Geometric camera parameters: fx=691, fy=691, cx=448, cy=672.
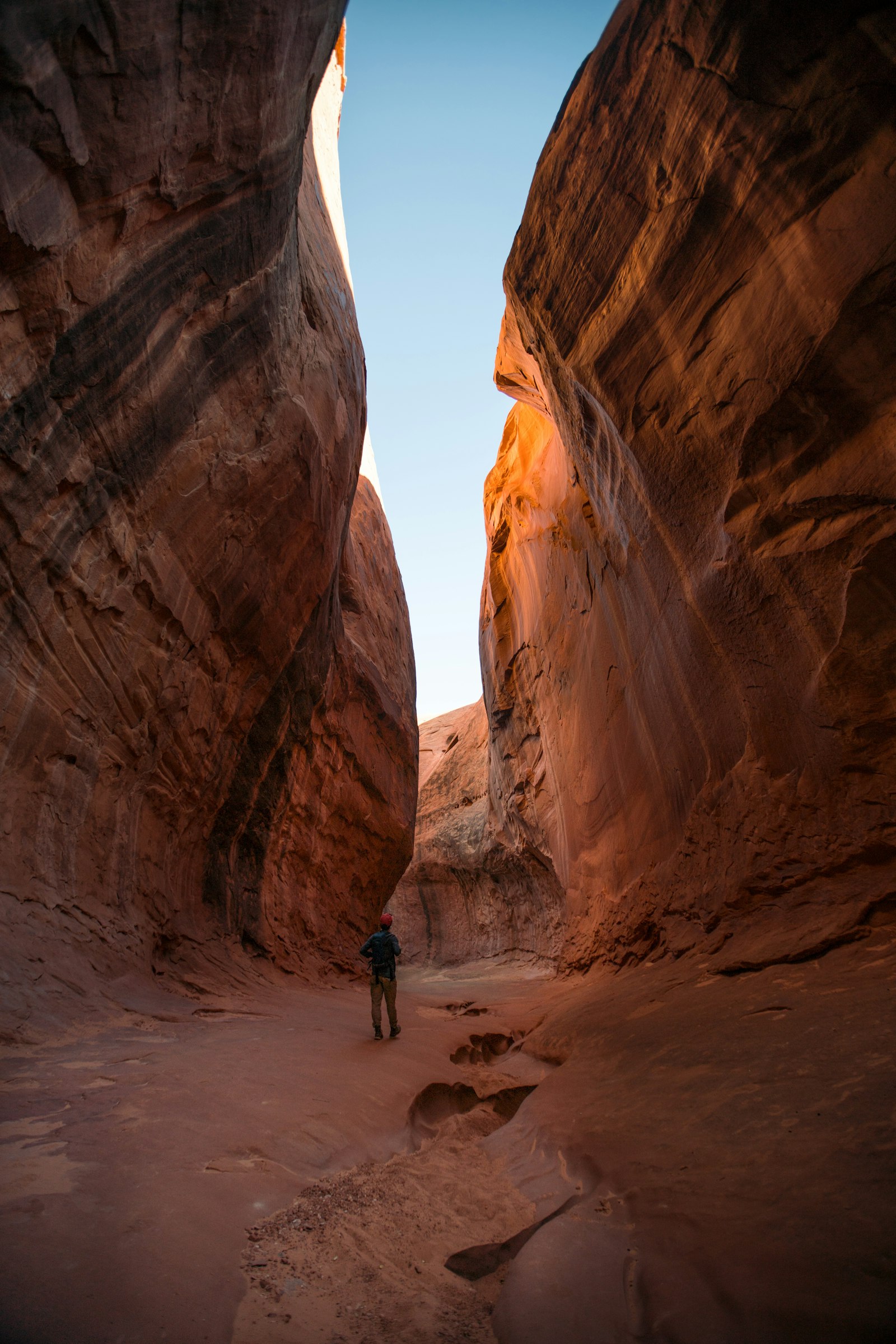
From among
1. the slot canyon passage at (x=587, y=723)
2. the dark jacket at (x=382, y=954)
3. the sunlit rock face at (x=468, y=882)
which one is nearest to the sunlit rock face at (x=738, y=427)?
the slot canyon passage at (x=587, y=723)

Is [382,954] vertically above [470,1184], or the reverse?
[382,954]

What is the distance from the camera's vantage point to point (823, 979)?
451 cm

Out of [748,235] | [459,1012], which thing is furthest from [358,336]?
[459,1012]

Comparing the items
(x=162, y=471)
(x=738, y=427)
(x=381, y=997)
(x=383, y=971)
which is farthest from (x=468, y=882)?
(x=738, y=427)

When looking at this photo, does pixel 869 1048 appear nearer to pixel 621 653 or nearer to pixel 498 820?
pixel 621 653

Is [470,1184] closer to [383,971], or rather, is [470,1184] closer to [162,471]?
[383,971]

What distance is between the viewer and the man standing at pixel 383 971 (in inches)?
266

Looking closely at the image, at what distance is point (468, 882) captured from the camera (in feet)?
83.7

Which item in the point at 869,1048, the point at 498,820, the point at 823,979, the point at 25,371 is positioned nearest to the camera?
the point at 869,1048

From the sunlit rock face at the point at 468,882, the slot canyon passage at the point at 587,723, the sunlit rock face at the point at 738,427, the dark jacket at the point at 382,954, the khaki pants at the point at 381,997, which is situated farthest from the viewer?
the sunlit rock face at the point at 468,882

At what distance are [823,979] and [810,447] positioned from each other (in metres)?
4.04

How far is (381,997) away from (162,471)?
568 cm

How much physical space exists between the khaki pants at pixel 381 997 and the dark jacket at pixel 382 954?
0.05 m

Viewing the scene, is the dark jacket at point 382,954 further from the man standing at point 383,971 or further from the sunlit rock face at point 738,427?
the sunlit rock face at point 738,427
